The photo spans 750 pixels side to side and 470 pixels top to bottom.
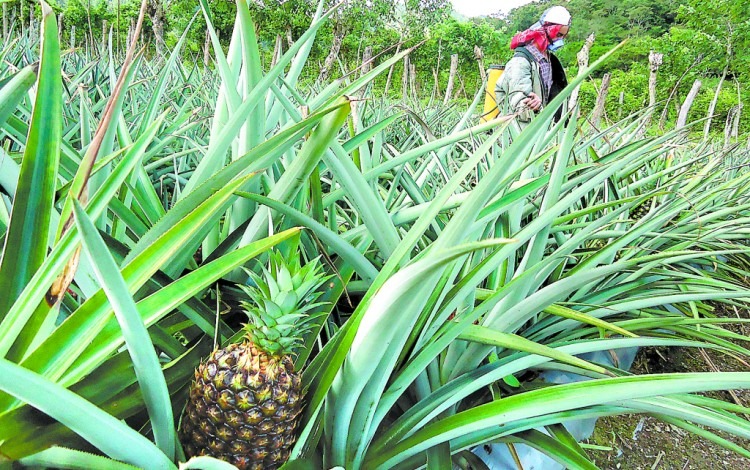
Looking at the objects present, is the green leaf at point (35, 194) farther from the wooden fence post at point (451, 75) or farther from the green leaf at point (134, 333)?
the wooden fence post at point (451, 75)

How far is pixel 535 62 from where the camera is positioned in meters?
2.54

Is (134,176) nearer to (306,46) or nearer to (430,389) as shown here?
(306,46)

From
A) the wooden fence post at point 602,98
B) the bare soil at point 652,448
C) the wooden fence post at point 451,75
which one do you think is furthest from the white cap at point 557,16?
the bare soil at point 652,448

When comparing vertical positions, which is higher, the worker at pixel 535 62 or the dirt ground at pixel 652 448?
the worker at pixel 535 62

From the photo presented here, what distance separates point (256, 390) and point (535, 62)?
8.72 ft

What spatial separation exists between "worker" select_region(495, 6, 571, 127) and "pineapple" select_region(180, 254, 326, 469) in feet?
7.51

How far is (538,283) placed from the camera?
69 cm

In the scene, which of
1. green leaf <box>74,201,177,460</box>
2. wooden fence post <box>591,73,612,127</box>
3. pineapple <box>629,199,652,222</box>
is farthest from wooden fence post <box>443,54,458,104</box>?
green leaf <box>74,201,177,460</box>

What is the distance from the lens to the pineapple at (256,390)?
380mm

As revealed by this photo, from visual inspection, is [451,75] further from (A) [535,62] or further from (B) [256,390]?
(B) [256,390]

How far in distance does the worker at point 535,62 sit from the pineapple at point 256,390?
2290 mm

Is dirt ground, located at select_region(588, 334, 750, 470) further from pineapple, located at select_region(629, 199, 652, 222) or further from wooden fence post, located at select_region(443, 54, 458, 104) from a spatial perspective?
wooden fence post, located at select_region(443, 54, 458, 104)

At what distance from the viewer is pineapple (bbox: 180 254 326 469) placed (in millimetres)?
380

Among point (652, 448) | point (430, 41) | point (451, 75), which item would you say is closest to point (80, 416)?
point (652, 448)
